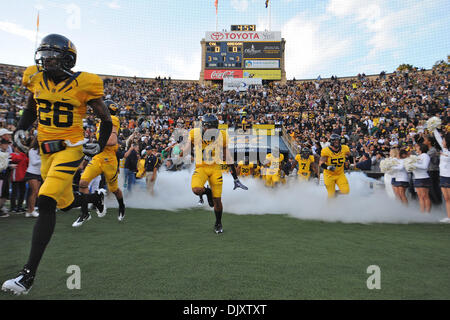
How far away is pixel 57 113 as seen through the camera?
10.5ft

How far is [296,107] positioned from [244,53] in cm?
1297

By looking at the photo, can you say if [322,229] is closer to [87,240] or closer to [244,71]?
[87,240]

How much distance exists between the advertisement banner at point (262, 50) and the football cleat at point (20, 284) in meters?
38.2

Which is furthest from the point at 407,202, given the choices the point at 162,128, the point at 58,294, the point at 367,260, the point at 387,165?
the point at 162,128

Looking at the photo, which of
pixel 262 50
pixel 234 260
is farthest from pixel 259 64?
pixel 234 260

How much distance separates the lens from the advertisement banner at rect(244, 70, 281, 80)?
1489 inches

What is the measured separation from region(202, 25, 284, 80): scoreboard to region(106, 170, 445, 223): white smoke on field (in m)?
28.6

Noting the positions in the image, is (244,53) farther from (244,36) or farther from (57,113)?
(57,113)

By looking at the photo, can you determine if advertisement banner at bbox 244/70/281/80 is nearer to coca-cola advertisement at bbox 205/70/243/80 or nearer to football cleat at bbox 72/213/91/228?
coca-cola advertisement at bbox 205/70/243/80

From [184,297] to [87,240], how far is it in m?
2.76

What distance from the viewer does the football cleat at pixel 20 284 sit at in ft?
8.62

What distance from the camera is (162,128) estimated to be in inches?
1032

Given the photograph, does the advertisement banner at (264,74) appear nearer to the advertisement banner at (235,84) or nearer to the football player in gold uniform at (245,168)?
the advertisement banner at (235,84)

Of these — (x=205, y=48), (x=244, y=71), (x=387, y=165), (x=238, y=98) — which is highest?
(x=205, y=48)
